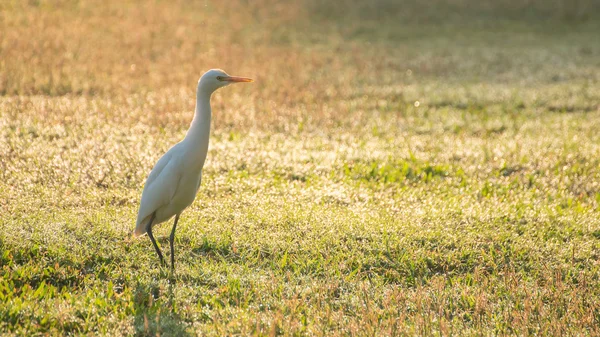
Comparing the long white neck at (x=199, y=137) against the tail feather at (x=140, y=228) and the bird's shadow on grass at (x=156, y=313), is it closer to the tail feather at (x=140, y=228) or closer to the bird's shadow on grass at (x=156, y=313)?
the tail feather at (x=140, y=228)

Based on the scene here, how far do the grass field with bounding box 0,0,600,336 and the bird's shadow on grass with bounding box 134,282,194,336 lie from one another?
25 mm

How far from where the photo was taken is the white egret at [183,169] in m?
6.09

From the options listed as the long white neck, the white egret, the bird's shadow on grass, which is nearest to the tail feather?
the white egret

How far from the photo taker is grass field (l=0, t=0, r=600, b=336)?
5.68 m

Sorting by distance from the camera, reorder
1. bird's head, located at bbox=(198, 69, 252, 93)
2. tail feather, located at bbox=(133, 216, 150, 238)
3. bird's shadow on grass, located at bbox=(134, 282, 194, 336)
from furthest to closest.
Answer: tail feather, located at bbox=(133, 216, 150, 238), bird's head, located at bbox=(198, 69, 252, 93), bird's shadow on grass, located at bbox=(134, 282, 194, 336)

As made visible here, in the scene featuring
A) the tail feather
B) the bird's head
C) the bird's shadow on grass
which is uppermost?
the bird's head

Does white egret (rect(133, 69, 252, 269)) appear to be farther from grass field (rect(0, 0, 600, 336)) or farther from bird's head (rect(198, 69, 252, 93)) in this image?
grass field (rect(0, 0, 600, 336))

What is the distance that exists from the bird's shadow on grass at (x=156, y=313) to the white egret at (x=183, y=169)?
47 cm

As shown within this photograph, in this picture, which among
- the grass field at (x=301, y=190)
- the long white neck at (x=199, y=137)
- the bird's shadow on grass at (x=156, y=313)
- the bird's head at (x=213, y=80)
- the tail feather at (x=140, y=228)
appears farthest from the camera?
the tail feather at (x=140, y=228)

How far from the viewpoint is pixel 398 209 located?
8172mm

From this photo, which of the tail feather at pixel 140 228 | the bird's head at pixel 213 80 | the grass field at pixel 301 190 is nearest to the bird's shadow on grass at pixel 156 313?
the grass field at pixel 301 190

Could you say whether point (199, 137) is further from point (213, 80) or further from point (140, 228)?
point (140, 228)

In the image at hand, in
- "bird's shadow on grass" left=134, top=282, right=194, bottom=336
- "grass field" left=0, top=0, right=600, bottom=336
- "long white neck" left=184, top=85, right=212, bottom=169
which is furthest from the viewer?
"long white neck" left=184, top=85, right=212, bottom=169

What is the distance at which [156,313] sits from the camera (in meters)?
5.42
